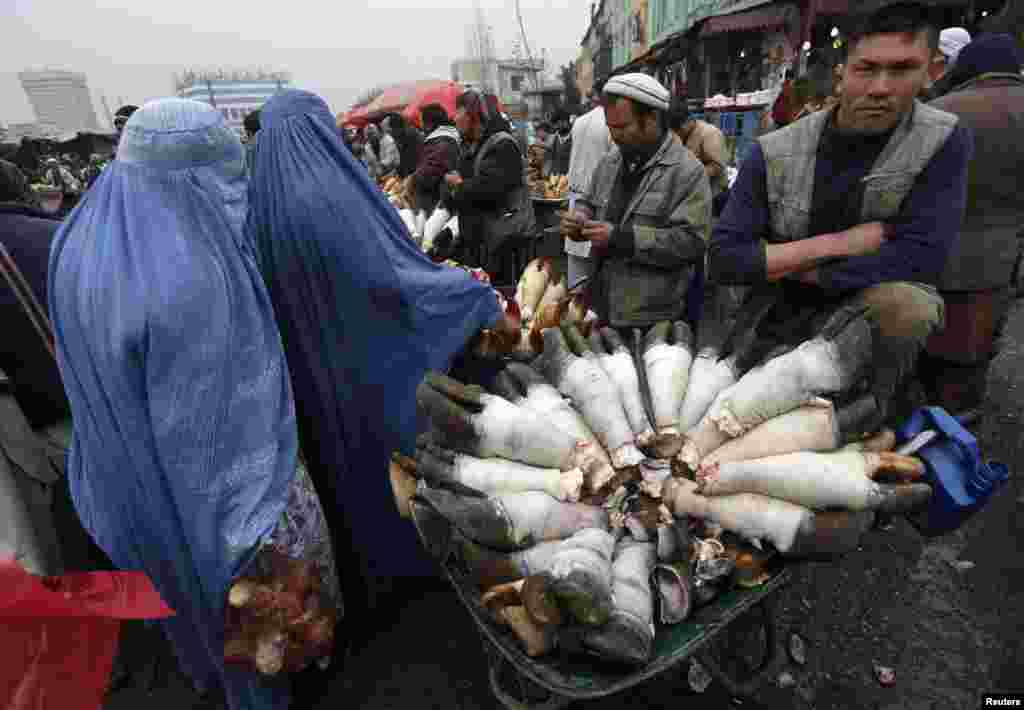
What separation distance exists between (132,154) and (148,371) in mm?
647

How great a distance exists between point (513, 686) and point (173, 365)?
4.91 ft

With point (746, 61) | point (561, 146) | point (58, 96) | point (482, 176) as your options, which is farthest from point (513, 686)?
point (58, 96)

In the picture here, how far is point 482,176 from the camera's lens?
3.89 m

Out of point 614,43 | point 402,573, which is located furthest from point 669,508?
point 614,43

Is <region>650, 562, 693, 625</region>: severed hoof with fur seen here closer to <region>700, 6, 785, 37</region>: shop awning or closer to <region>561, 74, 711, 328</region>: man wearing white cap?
<region>561, 74, 711, 328</region>: man wearing white cap

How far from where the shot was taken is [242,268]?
1580mm

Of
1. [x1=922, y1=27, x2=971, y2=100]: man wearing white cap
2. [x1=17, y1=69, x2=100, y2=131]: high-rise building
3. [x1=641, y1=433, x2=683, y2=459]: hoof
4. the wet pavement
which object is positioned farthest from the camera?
[x1=17, y1=69, x2=100, y2=131]: high-rise building

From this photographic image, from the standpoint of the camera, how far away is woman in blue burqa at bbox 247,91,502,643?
1.80 metres

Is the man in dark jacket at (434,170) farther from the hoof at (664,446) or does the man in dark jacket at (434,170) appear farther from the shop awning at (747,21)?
the shop awning at (747,21)

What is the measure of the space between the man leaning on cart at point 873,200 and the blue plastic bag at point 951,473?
0.40ft

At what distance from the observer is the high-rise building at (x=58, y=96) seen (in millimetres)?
85375

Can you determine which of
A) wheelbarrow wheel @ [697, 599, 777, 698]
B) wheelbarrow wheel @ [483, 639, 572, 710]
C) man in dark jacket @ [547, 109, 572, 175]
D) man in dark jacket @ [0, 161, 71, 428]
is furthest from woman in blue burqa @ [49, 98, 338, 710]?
man in dark jacket @ [547, 109, 572, 175]

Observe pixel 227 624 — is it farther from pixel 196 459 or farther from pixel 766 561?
pixel 766 561

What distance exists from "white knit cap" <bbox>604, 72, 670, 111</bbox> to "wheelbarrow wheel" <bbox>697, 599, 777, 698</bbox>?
2119 mm
